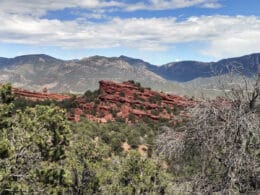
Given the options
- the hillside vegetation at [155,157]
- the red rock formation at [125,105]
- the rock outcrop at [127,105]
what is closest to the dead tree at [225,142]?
the hillside vegetation at [155,157]

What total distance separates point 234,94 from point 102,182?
17190 mm

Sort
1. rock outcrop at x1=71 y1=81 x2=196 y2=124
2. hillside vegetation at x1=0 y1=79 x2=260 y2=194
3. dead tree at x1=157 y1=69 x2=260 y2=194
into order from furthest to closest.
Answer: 1. rock outcrop at x1=71 y1=81 x2=196 y2=124
2. hillside vegetation at x1=0 y1=79 x2=260 y2=194
3. dead tree at x1=157 y1=69 x2=260 y2=194

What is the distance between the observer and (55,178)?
22.7m

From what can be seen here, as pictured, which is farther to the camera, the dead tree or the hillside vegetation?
the hillside vegetation

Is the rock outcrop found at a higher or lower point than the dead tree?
lower

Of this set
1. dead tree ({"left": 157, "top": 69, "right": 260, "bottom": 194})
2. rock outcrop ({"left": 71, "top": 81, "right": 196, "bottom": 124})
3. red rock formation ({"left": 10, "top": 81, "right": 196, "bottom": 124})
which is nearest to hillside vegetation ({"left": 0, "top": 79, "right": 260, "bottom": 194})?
Result: dead tree ({"left": 157, "top": 69, "right": 260, "bottom": 194})

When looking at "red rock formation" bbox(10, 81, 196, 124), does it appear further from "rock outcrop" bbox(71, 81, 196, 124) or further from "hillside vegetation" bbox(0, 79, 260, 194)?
"hillside vegetation" bbox(0, 79, 260, 194)

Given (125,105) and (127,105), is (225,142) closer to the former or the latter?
(125,105)

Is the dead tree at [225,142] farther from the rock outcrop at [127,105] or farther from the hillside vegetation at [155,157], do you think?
the rock outcrop at [127,105]

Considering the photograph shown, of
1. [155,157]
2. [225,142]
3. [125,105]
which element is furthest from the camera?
[125,105]

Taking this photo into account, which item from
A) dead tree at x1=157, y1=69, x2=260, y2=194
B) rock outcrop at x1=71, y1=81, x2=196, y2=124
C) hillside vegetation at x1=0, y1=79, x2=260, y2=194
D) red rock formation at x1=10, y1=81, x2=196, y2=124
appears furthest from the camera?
rock outcrop at x1=71, y1=81, x2=196, y2=124

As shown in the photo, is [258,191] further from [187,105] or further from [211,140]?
[187,105]

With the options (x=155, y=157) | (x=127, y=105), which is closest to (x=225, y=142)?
(x=155, y=157)

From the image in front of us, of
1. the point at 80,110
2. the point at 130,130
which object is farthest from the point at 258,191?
the point at 80,110
